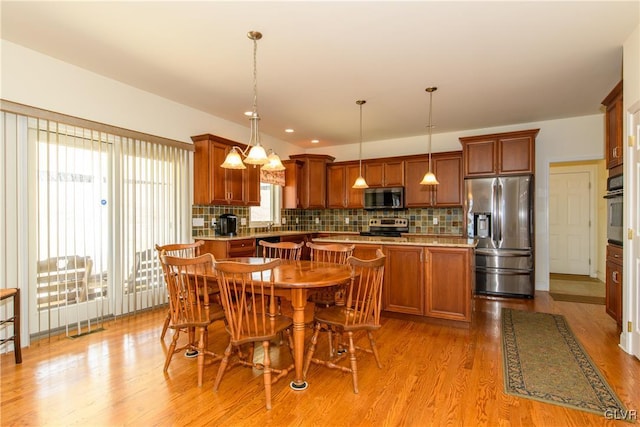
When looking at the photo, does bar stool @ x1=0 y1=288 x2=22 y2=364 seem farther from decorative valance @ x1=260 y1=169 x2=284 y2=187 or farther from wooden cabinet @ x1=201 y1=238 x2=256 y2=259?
decorative valance @ x1=260 y1=169 x2=284 y2=187

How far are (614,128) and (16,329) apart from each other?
228 inches

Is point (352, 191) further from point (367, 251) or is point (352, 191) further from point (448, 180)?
point (367, 251)

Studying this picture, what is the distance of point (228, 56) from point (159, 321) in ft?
9.59

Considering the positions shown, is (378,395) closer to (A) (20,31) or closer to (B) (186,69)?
(B) (186,69)

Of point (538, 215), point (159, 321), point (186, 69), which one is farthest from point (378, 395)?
point (538, 215)

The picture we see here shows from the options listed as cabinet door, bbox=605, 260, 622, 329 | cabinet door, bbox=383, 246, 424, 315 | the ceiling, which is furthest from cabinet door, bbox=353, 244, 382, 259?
cabinet door, bbox=605, 260, 622, 329

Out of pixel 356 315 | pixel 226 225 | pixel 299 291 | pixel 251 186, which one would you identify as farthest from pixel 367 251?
pixel 251 186

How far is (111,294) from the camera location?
3.66 metres

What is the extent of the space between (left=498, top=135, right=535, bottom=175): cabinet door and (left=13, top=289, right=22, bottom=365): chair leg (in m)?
5.84

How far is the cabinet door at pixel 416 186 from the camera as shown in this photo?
5785mm

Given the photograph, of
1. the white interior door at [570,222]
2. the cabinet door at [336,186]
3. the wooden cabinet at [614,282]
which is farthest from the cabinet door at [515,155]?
the cabinet door at [336,186]

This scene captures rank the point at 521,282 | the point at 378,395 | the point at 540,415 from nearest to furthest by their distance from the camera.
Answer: the point at 540,415 < the point at 378,395 < the point at 521,282

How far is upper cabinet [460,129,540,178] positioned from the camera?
4848 millimetres

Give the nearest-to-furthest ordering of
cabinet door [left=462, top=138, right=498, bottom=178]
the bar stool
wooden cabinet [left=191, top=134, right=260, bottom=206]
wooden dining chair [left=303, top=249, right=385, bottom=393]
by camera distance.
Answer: wooden dining chair [left=303, top=249, right=385, bottom=393] → the bar stool → wooden cabinet [left=191, top=134, right=260, bottom=206] → cabinet door [left=462, top=138, right=498, bottom=178]
